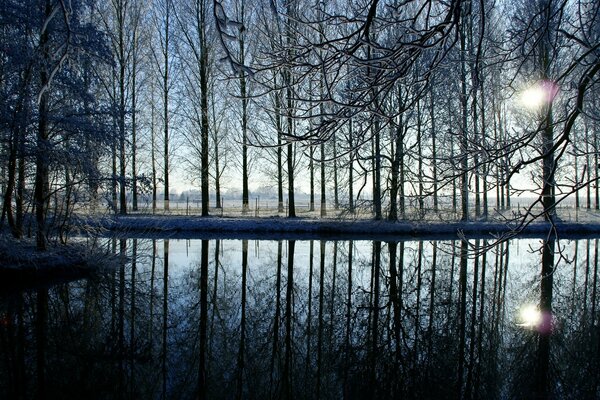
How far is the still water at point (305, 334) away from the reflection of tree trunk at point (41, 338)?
22mm

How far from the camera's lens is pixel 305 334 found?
6.61 meters

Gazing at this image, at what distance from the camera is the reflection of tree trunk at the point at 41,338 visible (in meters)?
4.88

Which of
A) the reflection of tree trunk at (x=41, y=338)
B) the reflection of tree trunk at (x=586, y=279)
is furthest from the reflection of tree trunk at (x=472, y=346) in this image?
the reflection of tree trunk at (x=41, y=338)

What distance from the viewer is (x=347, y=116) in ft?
7.34

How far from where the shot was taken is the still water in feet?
16.2

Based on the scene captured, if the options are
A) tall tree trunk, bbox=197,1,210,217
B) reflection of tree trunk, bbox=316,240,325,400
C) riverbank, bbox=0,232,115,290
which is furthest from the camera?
tall tree trunk, bbox=197,1,210,217

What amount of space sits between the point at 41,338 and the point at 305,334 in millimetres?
3721

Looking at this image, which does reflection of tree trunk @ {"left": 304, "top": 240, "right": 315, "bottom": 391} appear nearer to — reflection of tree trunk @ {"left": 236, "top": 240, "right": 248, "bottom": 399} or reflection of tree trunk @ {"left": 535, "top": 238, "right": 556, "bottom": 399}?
reflection of tree trunk @ {"left": 236, "top": 240, "right": 248, "bottom": 399}

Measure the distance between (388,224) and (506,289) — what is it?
1017 centimetres

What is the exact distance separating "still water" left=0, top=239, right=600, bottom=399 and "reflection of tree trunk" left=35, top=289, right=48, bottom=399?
22 mm

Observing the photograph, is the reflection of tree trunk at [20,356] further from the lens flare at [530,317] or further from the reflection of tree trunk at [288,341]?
the lens flare at [530,317]

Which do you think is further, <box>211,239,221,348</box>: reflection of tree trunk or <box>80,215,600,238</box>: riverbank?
<box>80,215,600,238</box>: riverbank

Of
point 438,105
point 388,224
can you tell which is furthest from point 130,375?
point 438,105

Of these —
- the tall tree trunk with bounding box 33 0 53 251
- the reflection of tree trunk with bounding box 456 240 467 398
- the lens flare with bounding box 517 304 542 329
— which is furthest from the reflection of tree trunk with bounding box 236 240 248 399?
the tall tree trunk with bounding box 33 0 53 251
